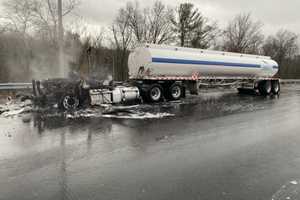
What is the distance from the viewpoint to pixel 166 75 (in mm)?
14562

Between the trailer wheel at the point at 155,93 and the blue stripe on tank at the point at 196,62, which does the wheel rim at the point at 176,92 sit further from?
the blue stripe on tank at the point at 196,62

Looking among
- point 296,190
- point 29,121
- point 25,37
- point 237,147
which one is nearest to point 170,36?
point 25,37

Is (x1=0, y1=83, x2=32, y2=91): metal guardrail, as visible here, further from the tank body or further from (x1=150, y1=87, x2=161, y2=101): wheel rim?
(x1=150, y1=87, x2=161, y2=101): wheel rim

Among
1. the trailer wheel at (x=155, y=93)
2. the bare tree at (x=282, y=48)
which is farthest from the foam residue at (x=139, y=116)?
the bare tree at (x=282, y=48)

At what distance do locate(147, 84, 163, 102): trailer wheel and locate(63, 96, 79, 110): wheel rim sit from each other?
4.24m

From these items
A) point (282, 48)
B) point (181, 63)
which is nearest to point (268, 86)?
point (181, 63)

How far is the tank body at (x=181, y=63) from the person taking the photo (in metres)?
13.9

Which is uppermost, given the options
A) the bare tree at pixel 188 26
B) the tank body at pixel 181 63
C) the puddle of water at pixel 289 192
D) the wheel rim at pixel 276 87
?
the bare tree at pixel 188 26

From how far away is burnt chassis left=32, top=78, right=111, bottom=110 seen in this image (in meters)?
11.3

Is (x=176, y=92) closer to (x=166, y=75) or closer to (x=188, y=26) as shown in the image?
(x=166, y=75)

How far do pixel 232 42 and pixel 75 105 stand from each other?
3949 centimetres

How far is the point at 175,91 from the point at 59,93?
279 inches

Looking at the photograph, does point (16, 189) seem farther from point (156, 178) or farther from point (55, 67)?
point (55, 67)

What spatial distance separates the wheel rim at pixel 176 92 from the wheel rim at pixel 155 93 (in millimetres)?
1051
